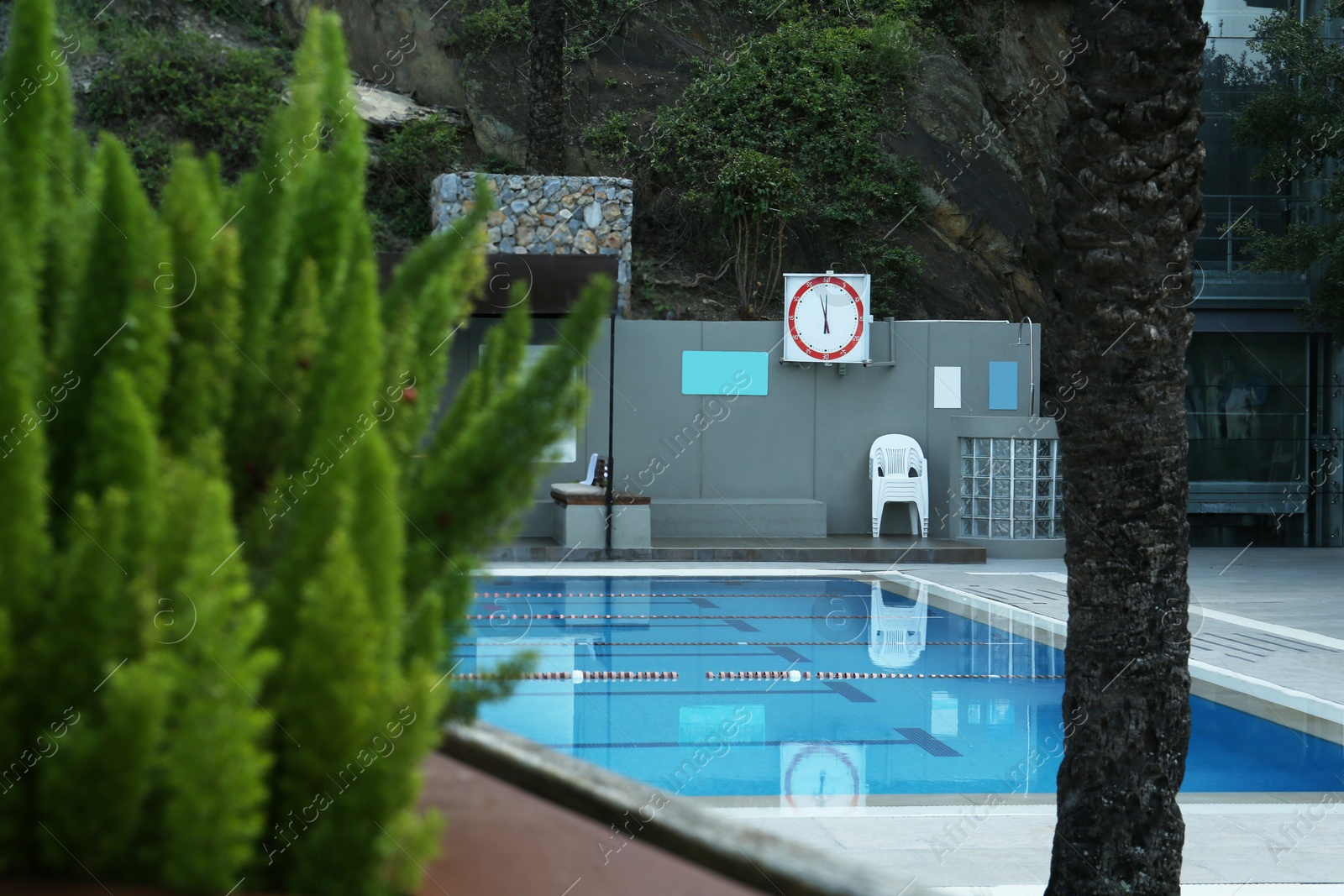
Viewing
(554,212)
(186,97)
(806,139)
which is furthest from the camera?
(806,139)

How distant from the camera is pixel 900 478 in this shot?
14258 mm

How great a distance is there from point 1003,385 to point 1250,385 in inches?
234

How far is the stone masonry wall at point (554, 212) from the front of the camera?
48.8 ft

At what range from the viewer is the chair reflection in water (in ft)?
27.6

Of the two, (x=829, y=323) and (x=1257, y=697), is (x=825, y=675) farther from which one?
(x=829, y=323)

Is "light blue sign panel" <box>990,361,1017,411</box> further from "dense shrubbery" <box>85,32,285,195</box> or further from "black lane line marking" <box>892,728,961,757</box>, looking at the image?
"dense shrubbery" <box>85,32,285,195</box>

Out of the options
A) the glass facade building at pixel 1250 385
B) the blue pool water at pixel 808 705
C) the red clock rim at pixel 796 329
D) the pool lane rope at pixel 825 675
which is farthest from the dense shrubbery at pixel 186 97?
the glass facade building at pixel 1250 385

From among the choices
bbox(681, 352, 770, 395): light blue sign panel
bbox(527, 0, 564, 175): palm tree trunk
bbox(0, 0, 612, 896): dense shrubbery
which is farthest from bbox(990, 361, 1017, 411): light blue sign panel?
bbox(0, 0, 612, 896): dense shrubbery

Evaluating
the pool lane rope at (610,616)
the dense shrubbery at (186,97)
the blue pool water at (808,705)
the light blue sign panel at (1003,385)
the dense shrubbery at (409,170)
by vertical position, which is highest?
the dense shrubbery at (186,97)

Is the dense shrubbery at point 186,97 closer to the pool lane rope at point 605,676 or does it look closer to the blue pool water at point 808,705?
the blue pool water at point 808,705

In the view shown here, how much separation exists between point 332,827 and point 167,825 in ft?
0.31

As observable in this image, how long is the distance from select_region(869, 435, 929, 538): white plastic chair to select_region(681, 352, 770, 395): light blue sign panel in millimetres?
1767

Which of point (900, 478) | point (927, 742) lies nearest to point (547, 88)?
point (900, 478)

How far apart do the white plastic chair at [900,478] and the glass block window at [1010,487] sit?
22.2 inches
